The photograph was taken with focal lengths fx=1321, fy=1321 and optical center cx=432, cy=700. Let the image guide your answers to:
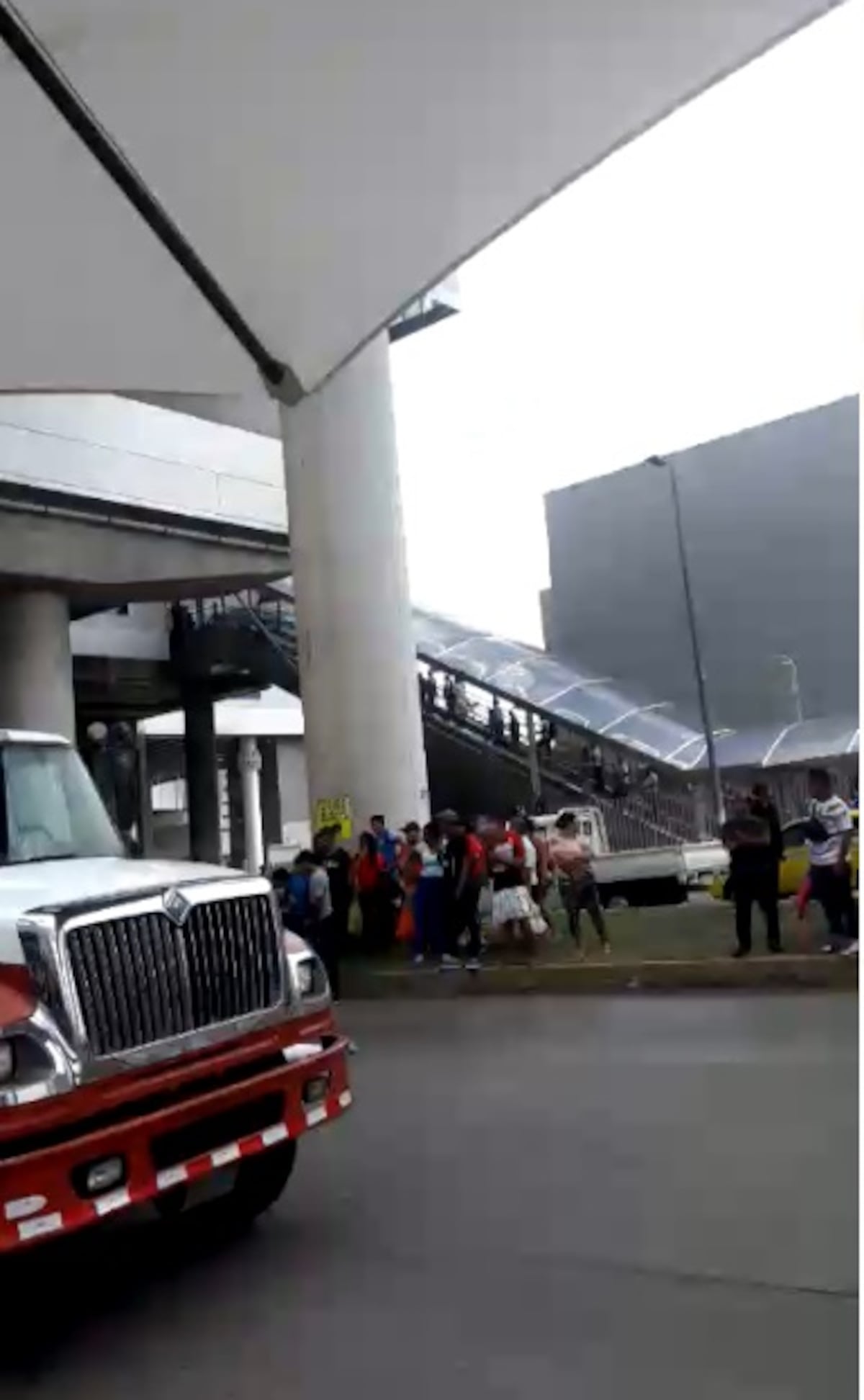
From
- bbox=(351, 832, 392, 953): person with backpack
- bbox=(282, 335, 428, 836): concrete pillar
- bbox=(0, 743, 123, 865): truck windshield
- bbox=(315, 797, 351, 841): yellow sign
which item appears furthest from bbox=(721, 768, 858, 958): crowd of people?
bbox=(282, 335, 428, 836): concrete pillar

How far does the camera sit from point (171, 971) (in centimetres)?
520

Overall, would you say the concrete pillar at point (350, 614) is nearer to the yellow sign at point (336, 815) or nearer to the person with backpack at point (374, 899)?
the yellow sign at point (336, 815)

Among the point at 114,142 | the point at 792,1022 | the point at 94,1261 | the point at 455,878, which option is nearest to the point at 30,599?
the point at 455,878

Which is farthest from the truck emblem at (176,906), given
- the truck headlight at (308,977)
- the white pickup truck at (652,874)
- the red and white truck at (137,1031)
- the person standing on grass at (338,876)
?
the white pickup truck at (652,874)

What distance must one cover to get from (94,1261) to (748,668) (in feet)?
127

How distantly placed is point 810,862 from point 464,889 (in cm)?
424

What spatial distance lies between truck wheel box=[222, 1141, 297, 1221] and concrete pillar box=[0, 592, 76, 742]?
21944 mm

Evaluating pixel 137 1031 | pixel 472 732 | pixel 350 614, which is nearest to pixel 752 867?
pixel 137 1031

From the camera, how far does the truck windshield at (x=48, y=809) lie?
6.04m

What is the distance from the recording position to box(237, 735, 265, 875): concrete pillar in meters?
53.6

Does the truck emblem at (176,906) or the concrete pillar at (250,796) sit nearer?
the truck emblem at (176,906)

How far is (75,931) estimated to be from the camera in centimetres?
486

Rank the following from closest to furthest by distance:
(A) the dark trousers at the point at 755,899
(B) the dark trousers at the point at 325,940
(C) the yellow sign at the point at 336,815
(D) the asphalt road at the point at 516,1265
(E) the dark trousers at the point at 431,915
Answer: (D) the asphalt road at the point at 516,1265 → (A) the dark trousers at the point at 755,899 → (B) the dark trousers at the point at 325,940 → (E) the dark trousers at the point at 431,915 → (C) the yellow sign at the point at 336,815

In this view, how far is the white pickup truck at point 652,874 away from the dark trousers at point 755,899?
888 centimetres
